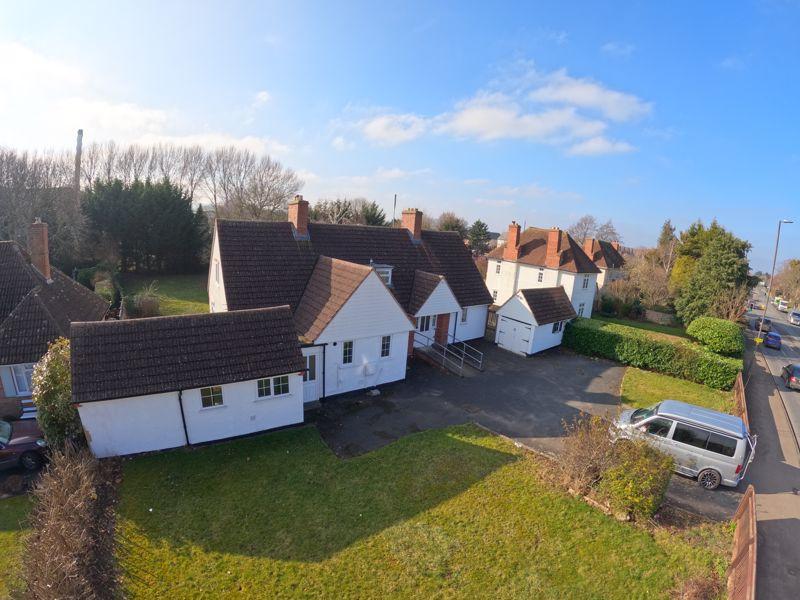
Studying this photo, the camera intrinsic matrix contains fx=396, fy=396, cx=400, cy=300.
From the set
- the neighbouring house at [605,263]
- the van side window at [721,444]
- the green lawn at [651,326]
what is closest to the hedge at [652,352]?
the green lawn at [651,326]

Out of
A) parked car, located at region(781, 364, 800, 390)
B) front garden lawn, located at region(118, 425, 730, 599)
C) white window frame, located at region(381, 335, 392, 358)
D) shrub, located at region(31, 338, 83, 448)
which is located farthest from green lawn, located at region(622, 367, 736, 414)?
shrub, located at region(31, 338, 83, 448)

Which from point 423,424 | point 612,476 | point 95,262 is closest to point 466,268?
point 423,424

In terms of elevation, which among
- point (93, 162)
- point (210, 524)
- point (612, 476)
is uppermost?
point (93, 162)

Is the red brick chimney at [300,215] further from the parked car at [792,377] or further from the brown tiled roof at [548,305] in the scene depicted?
the parked car at [792,377]

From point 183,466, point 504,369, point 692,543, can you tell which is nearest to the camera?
point 692,543

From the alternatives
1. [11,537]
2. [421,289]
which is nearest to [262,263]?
[421,289]

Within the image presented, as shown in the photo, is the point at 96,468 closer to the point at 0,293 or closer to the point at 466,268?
the point at 0,293
